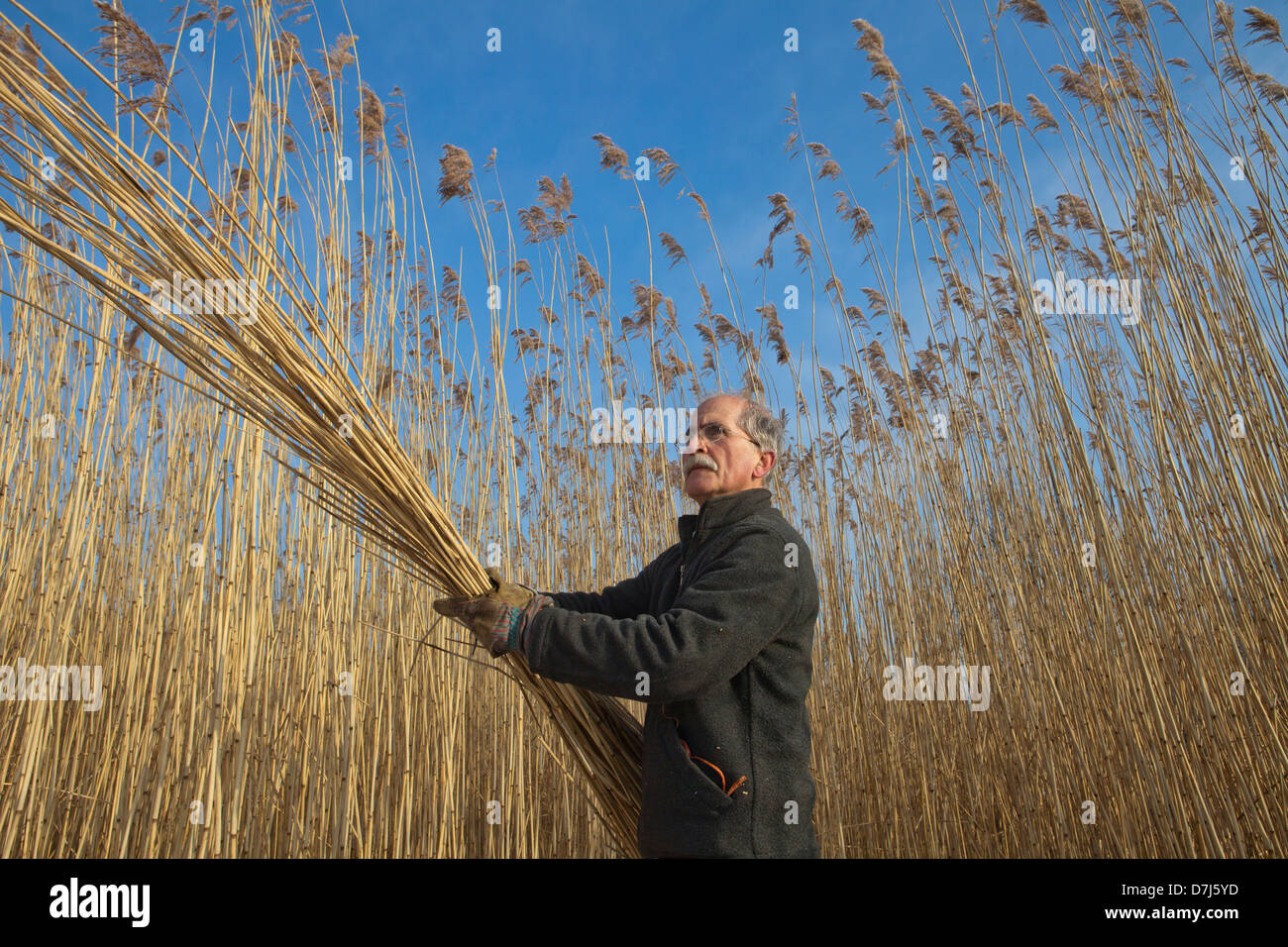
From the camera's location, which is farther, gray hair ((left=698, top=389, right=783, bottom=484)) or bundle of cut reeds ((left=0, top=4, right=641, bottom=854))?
gray hair ((left=698, top=389, right=783, bottom=484))

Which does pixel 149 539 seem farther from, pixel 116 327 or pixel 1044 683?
pixel 1044 683

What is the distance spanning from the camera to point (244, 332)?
1.28 meters

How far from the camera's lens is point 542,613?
3.95 ft

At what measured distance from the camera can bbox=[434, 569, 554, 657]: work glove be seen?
4.00 ft

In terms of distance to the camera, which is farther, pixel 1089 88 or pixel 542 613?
pixel 1089 88

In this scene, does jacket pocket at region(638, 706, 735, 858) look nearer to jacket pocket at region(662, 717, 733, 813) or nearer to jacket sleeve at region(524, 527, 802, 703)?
jacket pocket at region(662, 717, 733, 813)

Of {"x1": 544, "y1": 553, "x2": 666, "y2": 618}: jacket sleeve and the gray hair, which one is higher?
the gray hair

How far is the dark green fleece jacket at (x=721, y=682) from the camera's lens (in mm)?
1174

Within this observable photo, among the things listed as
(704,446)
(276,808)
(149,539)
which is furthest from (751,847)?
(149,539)

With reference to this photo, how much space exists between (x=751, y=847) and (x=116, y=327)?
2289 millimetres

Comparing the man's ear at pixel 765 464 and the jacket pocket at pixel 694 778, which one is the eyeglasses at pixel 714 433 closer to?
the man's ear at pixel 765 464

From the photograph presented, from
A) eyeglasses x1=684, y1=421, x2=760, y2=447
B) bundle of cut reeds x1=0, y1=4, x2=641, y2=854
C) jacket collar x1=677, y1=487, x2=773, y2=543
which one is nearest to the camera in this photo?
bundle of cut reeds x1=0, y1=4, x2=641, y2=854

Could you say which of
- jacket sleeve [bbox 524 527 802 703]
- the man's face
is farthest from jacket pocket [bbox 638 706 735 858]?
the man's face

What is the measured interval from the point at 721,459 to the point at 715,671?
44 cm
